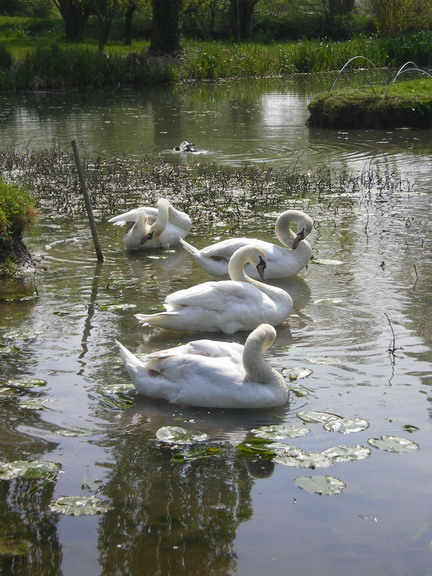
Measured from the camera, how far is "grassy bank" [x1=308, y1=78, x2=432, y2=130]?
1928cm

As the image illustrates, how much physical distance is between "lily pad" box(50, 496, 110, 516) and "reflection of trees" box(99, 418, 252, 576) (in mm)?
67

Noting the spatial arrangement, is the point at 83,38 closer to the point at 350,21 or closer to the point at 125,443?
the point at 350,21

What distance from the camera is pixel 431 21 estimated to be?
4934cm

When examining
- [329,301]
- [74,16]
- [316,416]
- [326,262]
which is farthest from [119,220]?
[74,16]

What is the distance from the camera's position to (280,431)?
213 inches

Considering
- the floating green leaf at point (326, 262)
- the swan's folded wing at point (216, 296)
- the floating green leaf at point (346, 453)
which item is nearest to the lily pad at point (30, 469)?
the floating green leaf at point (346, 453)

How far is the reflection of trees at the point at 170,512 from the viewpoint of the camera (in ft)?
13.8

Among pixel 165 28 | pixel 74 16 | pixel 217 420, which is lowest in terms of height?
pixel 217 420

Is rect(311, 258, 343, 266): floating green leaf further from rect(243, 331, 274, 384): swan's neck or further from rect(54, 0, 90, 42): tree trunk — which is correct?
rect(54, 0, 90, 42): tree trunk

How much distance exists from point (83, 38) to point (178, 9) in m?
9.69

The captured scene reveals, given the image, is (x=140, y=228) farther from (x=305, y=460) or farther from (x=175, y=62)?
(x=175, y=62)

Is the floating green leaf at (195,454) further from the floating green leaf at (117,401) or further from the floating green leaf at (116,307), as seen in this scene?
the floating green leaf at (116,307)

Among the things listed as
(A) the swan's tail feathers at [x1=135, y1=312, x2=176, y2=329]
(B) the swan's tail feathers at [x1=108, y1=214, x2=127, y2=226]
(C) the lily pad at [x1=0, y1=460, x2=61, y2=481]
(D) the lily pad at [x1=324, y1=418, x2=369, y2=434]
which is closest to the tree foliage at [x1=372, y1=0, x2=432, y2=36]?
(B) the swan's tail feathers at [x1=108, y1=214, x2=127, y2=226]

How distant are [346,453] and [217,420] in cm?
96
